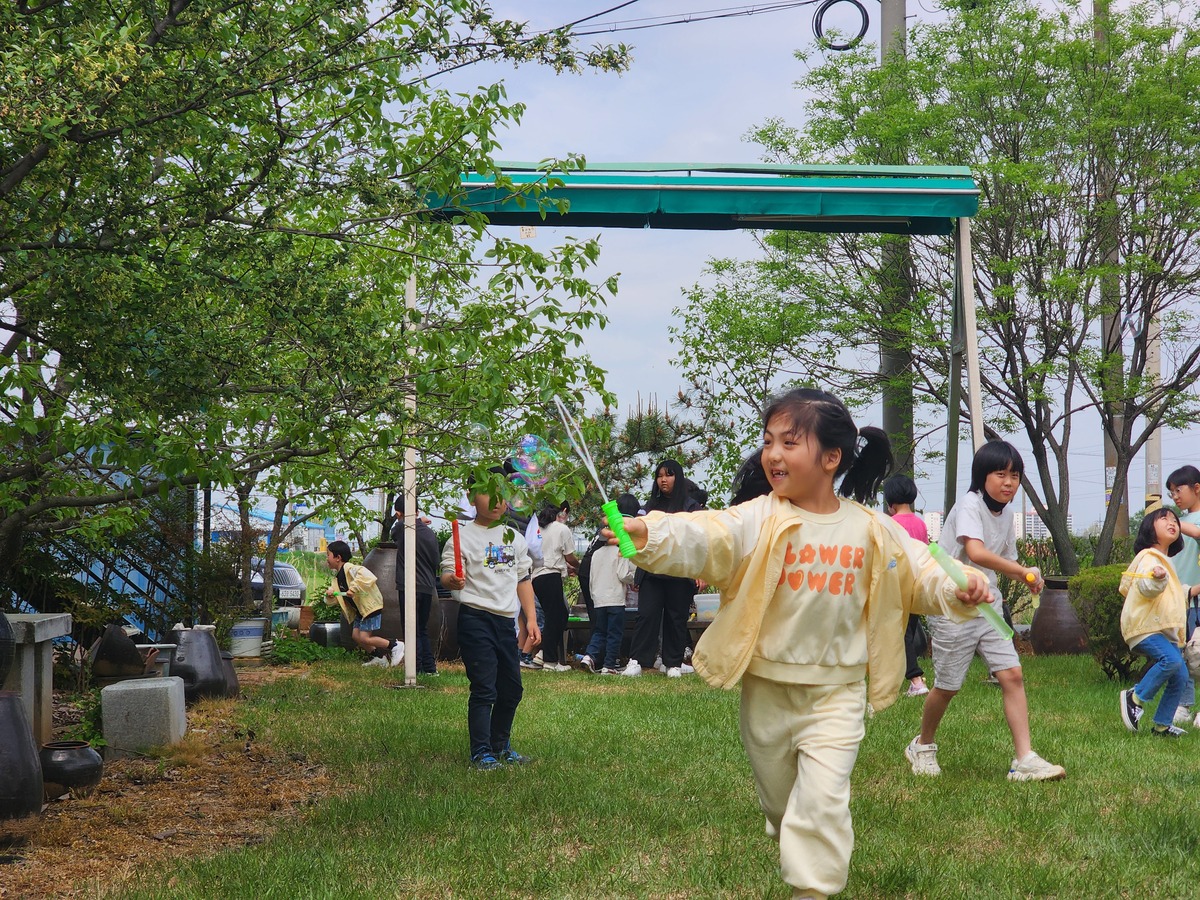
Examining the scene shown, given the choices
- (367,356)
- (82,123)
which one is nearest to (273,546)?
(367,356)

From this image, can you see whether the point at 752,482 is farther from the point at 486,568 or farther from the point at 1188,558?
the point at 1188,558

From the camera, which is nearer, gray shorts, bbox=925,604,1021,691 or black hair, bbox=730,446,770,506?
black hair, bbox=730,446,770,506

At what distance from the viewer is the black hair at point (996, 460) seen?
608 centimetres

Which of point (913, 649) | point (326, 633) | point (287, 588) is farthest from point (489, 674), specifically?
point (287, 588)

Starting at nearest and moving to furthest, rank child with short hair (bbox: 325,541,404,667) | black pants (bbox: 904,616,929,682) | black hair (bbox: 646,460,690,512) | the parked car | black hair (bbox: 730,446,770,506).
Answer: black hair (bbox: 730,446,770,506) → black pants (bbox: 904,616,929,682) → black hair (bbox: 646,460,690,512) → child with short hair (bbox: 325,541,404,667) → the parked car

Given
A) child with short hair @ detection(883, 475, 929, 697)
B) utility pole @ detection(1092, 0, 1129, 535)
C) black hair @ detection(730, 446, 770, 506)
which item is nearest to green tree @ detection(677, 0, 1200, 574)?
utility pole @ detection(1092, 0, 1129, 535)

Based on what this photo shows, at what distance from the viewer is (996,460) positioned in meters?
6.10

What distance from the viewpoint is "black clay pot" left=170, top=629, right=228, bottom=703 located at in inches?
379

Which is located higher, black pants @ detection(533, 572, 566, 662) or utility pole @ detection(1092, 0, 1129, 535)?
utility pole @ detection(1092, 0, 1129, 535)

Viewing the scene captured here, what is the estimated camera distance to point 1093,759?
6.63 meters

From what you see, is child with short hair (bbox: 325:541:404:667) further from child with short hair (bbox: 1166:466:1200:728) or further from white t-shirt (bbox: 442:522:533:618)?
child with short hair (bbox: 1166:466:1200:728)

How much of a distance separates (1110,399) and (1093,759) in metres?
9.66

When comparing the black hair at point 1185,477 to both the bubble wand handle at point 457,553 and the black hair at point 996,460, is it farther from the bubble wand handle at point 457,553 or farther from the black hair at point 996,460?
the bubble wand handle at point 457,553

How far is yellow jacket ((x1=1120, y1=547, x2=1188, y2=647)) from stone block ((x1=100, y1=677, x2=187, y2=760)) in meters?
6.44
